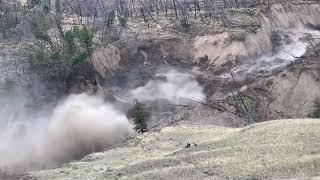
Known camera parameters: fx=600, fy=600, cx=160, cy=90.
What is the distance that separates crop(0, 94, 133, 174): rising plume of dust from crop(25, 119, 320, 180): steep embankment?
7.53 metres

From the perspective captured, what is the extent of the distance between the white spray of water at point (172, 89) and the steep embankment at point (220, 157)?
961 inches

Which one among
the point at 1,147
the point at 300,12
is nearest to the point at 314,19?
the point at 300,12

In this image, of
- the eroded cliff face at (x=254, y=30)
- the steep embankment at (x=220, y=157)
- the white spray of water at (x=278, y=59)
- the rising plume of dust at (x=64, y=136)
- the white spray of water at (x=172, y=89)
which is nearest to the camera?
the steep embankment at (x=220, y=157)

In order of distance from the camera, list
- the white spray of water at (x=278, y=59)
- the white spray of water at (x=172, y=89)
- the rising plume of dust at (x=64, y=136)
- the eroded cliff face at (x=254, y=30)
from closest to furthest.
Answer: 1. the rising plume of dust at (x=64, y=136)
2. the white spray of water at (x=172, y=89)
3. the white spray of water at (x=278, y=59)
4. the eroded cliff face at (x=254, y=30)

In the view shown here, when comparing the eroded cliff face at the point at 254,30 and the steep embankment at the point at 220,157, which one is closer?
the steep embankment at the point at 220,157

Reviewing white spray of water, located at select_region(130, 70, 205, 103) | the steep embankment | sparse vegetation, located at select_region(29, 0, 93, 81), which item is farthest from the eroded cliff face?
the steep embankment

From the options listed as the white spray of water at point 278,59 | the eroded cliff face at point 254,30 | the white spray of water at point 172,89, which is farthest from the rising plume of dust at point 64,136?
the eroded cliff face at point 254,30

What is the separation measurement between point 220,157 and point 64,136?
22484 mm

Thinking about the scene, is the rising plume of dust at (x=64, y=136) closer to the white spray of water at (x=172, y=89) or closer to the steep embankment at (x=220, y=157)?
the steep embankment at (x=220, y=157)

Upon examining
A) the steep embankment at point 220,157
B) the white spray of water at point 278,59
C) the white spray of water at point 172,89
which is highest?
the steep embankment at point 220,157

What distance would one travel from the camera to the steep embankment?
99.7ft

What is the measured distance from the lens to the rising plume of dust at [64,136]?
48531 mm

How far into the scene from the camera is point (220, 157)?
111ft

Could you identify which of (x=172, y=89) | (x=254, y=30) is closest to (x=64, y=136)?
(x=172, y=89)
